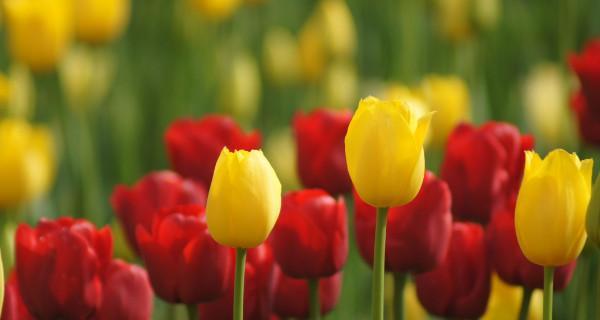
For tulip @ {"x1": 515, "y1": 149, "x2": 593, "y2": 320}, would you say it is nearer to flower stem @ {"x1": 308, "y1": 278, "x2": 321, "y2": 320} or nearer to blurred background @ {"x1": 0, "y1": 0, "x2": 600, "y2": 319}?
flower stem @ {"x1": 308, "y1": 278, "x2": 321, "y2": 320}

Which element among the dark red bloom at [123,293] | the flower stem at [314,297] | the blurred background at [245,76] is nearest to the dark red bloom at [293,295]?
the flower stem at [314,297]

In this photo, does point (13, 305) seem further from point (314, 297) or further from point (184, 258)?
point (314, 297)

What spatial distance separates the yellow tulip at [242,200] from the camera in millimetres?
1165

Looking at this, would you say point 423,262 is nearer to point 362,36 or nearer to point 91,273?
point 91,273

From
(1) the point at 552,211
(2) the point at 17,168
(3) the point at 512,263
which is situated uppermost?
(1) the point at 552,211

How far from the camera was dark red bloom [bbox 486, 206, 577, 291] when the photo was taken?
4.68ft

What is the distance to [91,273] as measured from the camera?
4.50ft

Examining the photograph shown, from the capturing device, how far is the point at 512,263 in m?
1.44

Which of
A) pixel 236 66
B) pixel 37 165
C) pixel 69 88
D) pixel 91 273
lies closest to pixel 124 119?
pixel 69 88

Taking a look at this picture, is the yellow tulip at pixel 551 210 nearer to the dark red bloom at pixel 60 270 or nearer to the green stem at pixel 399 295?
the green stem at pixel 399 295

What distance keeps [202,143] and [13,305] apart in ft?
1.48

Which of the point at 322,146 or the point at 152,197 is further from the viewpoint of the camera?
the point at 322,146

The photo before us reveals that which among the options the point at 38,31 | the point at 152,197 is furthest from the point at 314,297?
the point at 38,31

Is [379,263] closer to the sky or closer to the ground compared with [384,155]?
closer to the ground
